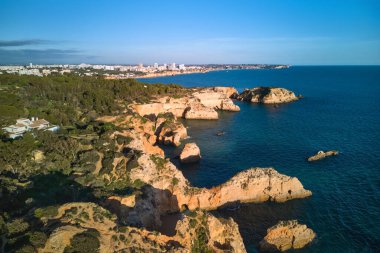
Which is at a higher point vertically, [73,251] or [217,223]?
[73,251]

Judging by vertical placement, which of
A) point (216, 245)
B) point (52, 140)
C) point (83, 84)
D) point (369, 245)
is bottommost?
point (369, 245)

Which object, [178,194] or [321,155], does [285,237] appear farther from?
[321,155]

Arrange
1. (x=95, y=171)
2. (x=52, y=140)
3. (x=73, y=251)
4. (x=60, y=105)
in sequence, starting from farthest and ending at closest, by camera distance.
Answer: (x=60, y=105) < (x=52, y=140) < (x=95, y=171) < (x=73, y=251)

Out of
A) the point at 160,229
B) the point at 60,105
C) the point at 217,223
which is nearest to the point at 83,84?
the point at 60,105

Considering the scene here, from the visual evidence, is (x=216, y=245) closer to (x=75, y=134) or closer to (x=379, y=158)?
(x=75, y=134)

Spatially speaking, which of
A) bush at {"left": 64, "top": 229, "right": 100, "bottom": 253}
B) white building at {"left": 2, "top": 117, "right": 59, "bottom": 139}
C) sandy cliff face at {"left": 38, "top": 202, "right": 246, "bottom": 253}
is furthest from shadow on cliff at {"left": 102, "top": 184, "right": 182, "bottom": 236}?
white building at {"left": 2, "top": 117, "right": 59, "bottom": 139}

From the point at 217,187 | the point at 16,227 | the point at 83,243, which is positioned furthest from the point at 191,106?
the point at 83,243
